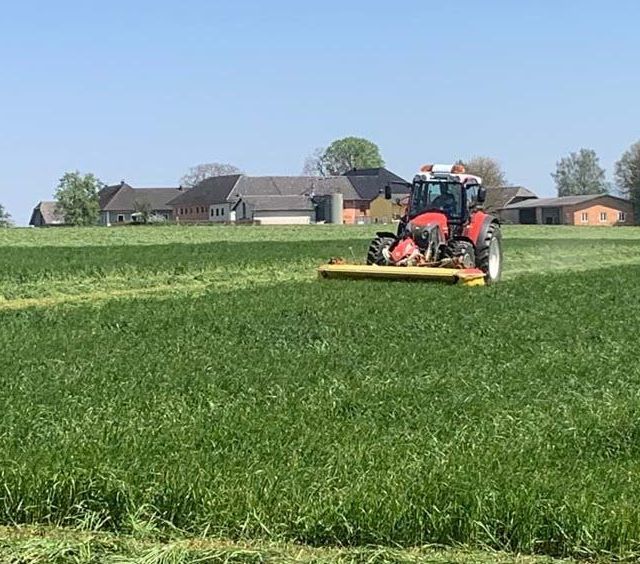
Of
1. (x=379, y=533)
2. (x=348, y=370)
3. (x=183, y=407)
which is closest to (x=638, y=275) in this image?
(x=348, y=370)

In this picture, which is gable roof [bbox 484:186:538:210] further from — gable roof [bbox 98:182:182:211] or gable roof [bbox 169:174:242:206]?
gable roof [bbox 98:182:182:211]

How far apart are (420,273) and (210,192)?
104 meters

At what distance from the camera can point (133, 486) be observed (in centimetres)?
591

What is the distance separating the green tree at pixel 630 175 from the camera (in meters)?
112

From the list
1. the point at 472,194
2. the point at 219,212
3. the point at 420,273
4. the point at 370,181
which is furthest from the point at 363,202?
the point at 420,273

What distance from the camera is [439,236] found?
69.4 ft

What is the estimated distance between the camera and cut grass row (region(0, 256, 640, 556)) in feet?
17.9

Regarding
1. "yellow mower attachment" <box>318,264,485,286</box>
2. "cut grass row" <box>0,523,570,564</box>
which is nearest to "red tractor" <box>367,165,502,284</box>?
"yellow mower attachment" <box>318,264,485,286</box>

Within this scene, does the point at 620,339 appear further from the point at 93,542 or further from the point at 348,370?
the point at 93,542

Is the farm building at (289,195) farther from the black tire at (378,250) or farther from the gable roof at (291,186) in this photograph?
the black tire at (378,250)

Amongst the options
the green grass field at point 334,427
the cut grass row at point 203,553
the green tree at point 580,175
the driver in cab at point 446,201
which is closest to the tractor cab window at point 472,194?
the driver in cab at point 446,201

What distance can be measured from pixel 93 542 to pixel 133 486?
2.16ft

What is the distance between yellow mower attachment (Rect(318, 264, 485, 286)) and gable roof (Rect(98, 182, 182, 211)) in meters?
117

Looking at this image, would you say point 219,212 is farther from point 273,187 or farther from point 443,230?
point 443,230
